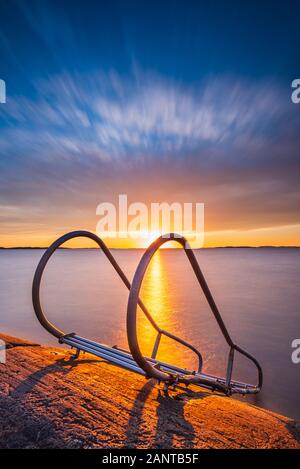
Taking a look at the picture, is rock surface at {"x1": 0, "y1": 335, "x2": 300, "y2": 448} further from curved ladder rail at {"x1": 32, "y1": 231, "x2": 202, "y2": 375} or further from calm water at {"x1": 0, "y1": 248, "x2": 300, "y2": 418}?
calm water at {"x1": 0, "y1": 248, "x2": 300, "y2": 418}

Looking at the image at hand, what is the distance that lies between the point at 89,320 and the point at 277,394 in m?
11.0

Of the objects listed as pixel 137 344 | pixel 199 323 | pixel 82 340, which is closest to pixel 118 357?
pixel 82 340

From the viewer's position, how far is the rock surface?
1730 millimetres

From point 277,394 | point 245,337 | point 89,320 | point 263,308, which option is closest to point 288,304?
point 263,308

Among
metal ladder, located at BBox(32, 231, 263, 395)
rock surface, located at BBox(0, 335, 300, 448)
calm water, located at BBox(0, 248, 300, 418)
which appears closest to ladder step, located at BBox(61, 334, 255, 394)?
metal ladder, located at BBox(32, 231, 263, 395)

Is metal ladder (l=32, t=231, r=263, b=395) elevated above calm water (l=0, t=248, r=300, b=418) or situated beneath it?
elevated above

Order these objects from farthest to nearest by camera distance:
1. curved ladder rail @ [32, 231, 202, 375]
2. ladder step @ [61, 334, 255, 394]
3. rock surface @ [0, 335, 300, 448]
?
curved ladder rail @ [32, 231, 202, 375]
ladder step @ [61, 334, 255, 394]
rock surface @ [0, 335, 300, 448]

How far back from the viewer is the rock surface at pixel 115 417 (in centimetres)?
173

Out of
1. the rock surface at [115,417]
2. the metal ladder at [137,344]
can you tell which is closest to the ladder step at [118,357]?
the metal ladder at [137,344]

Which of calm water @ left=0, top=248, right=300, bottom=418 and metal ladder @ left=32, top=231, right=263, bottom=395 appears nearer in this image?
metal ladder @ left=32, top=231, right=263, bottom=395

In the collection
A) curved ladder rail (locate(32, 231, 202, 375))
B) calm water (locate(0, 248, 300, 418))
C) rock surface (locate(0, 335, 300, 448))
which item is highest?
curved ladder rail (locate(32, 231, 202, 375))

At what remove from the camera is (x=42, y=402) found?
2098mm

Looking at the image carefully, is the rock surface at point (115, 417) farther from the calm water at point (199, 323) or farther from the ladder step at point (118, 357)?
the calm water at point (199, 323)
